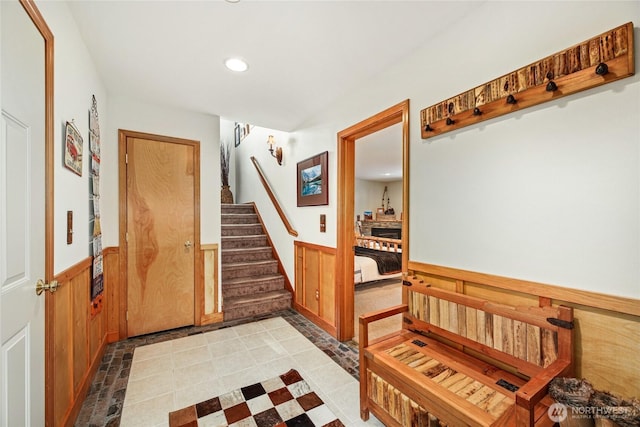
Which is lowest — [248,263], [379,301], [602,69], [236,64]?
[379,301]

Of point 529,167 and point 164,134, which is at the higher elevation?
point 164,134

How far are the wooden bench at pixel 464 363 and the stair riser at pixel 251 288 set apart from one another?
217 centimetres

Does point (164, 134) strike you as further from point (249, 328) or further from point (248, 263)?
point (249, 328)

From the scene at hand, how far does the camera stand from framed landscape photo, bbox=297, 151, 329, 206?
110 inches

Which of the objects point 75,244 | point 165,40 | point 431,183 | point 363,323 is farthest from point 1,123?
point 431,183

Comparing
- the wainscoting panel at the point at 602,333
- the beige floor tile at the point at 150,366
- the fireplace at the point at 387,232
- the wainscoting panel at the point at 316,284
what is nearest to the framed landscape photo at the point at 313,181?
the wainscoting panel at the point at 316,284

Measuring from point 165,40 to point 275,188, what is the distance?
8.26 feet

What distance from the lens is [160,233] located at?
9.17ft

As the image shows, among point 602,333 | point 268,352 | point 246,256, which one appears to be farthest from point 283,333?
point 602,333

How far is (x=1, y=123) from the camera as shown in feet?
2.97

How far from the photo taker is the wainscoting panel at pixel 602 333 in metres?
1.02

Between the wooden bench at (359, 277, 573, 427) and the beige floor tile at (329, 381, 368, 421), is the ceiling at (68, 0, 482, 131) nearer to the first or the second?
the wooden bench at (359, 277, 573, 427)

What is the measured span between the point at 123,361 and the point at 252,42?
9.04 feet

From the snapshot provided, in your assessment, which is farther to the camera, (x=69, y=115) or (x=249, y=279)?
(x=249, y=279)
